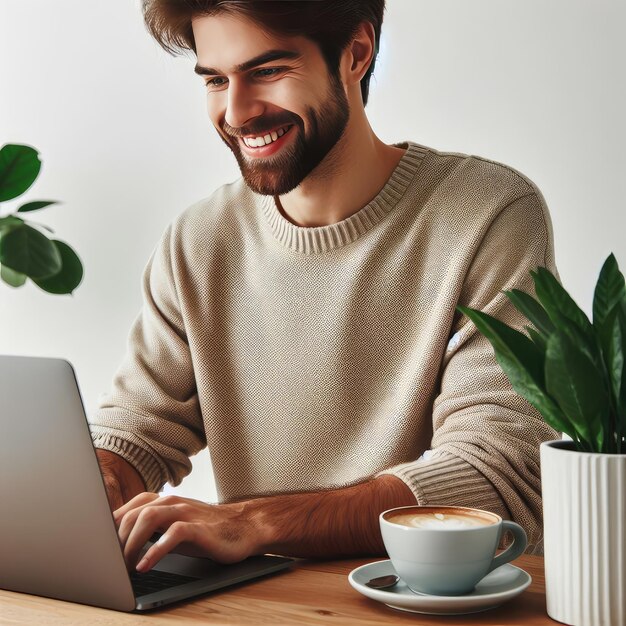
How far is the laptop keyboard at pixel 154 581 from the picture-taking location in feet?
2.91

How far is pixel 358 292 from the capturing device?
5.08ft

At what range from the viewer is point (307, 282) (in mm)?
1592

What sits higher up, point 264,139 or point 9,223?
point 264,139

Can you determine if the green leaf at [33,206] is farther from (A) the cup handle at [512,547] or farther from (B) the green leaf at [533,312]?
(A) the cup handle at [512,547]

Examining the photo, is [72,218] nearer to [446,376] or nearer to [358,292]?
[358,292]

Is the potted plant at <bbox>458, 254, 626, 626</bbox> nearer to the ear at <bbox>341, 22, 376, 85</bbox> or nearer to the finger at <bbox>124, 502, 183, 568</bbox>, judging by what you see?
the finger at <bbox>124, 502, 183, 568</bbox>

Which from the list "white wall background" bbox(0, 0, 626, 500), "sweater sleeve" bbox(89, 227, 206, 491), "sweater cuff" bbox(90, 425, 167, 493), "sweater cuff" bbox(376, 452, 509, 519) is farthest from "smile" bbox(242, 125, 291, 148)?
"white wall background" bbox(0, 0, 626, 500)

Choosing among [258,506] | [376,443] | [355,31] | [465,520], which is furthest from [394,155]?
[465,520]

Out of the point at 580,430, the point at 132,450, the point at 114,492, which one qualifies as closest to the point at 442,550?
the point at 580,430

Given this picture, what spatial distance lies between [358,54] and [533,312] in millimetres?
990

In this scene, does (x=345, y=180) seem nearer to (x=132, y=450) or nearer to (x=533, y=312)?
(x=132, y=450)

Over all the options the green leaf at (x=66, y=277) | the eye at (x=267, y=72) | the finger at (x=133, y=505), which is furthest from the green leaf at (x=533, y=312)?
the eye at (x=267, y=72)

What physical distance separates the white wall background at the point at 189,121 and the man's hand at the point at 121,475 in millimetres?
1403

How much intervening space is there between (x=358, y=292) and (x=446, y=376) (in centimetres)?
23
